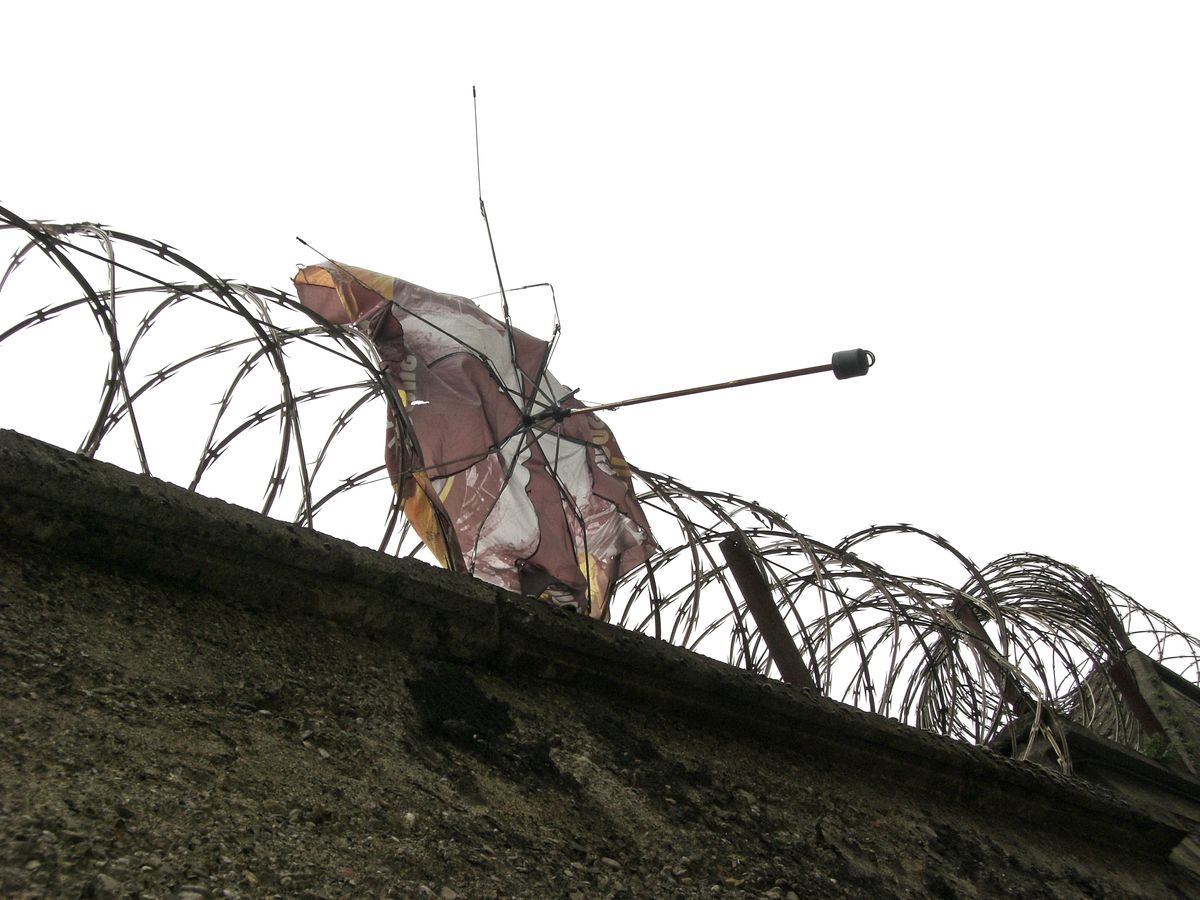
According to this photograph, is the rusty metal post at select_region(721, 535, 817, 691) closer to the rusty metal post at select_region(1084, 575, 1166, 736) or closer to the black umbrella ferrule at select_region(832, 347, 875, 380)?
the black umbrella ferrule at select_region(832, 347, 875, 380)

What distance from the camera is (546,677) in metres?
2.54

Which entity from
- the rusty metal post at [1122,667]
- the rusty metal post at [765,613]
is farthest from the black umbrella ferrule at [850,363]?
the rusty metal post at [1122,667]

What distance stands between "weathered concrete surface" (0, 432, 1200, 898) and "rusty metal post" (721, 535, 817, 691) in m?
1.03

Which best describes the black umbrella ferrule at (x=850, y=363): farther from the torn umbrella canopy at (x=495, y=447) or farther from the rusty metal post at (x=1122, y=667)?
the rusty metal post at (x=1122, y=667)

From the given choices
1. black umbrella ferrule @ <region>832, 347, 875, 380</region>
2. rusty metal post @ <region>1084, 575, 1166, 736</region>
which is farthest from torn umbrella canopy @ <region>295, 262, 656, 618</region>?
rusty metal post @ <region>1084, 575, 1166, 736</region>

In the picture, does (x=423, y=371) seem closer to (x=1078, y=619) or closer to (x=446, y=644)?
(x=446, y=644)

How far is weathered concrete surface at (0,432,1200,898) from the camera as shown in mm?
1523

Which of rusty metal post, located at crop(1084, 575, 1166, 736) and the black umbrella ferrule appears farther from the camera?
rusty metal post, located at crop(1084, 575, 1166, 736)

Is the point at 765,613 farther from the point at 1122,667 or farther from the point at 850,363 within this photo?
the point at 1122,667

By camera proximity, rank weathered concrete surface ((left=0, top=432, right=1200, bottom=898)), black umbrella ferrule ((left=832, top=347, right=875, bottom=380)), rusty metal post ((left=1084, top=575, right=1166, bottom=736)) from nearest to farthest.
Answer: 1. weathered concrete surface ((left=0, top=432, right=1200, bottom=898))
2. black umbrella ferrule ((left=832, top=347, right=875, bottom=380))
3. rusty metal post ((left=1084, top=575, right=1166, bottom=736))

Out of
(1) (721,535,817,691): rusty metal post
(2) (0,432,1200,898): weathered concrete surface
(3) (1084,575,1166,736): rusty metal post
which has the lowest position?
(2) (0,432,1200,898): weathered concrete surface

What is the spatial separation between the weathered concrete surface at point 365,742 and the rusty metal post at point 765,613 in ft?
3.37

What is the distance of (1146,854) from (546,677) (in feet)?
7.97

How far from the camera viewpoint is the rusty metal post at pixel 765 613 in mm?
4086
